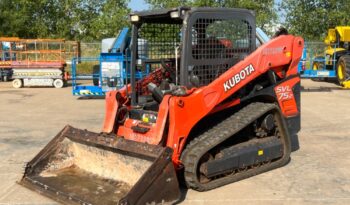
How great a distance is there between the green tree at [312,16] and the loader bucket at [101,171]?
1031 inches

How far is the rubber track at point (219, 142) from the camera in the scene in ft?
17.8

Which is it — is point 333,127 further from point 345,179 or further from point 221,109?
point 221,109

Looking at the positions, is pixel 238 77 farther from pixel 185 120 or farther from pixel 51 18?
pixel 51 18

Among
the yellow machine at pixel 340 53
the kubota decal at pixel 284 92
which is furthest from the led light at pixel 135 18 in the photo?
the yellow machine at pixel 340 53

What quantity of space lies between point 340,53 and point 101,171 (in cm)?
1504

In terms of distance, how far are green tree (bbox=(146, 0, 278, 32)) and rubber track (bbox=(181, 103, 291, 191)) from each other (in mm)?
21061

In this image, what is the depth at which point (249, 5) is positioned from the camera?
27.9 m

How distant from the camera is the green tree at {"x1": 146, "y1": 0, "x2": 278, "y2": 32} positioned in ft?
90.2

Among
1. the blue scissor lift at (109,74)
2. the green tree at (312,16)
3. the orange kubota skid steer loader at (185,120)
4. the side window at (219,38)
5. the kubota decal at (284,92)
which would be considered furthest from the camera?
the green tree at (312,16)

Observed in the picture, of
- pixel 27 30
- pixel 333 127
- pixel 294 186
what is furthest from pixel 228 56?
pixel 27 30

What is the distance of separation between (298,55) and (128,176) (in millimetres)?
3086

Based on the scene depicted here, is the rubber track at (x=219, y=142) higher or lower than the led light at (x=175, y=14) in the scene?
lower

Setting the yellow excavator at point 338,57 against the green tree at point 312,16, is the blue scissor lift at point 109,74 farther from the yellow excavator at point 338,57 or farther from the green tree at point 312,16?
the green tree at point 312,16

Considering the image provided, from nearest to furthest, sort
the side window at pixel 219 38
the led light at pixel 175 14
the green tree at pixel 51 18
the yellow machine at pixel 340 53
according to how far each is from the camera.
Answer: the led light at pixel 175 14 < the side window at pixel 219 38 < the yellow machine at pixel 340 53 < the green tree at pixel 51 18
